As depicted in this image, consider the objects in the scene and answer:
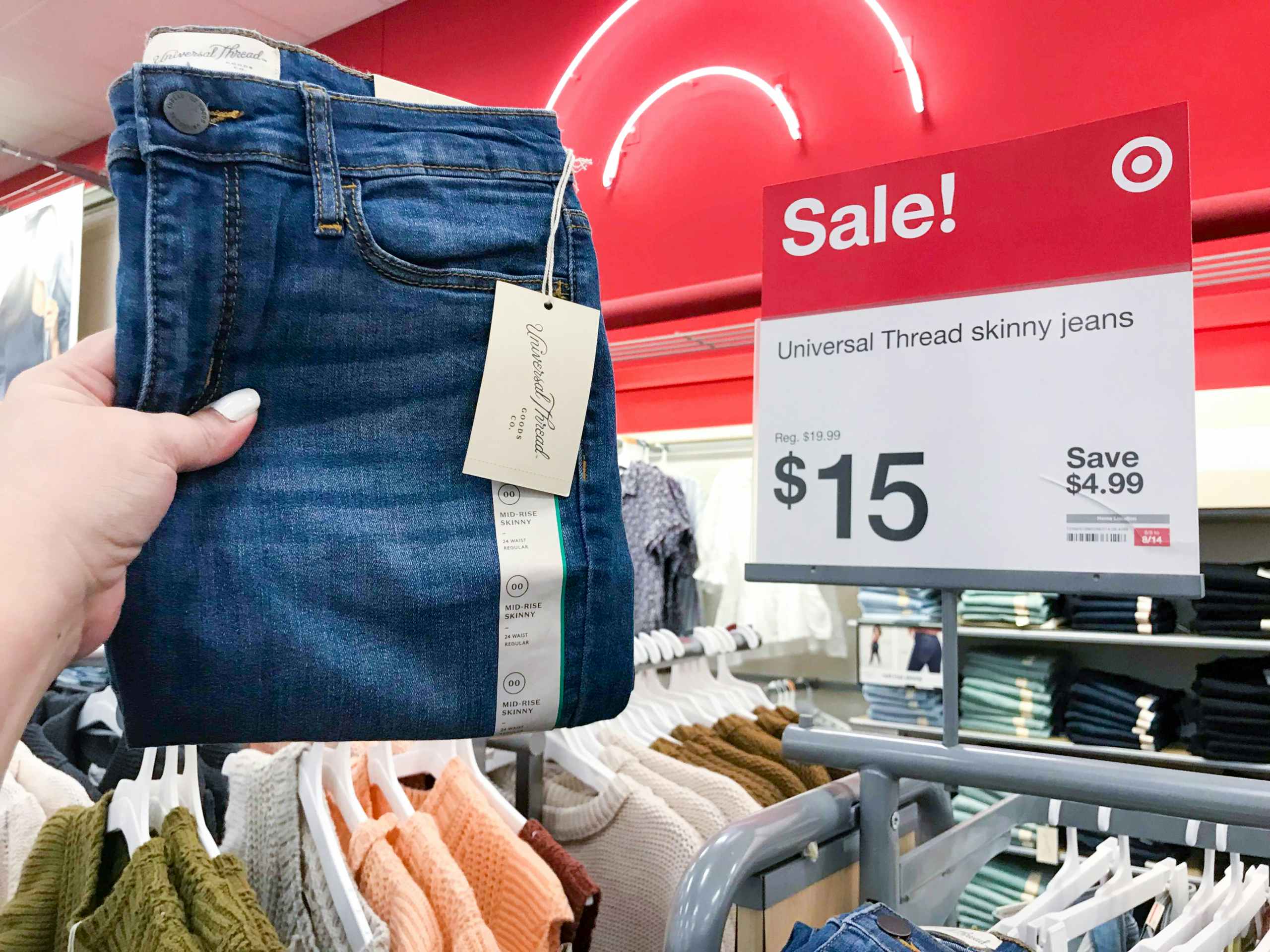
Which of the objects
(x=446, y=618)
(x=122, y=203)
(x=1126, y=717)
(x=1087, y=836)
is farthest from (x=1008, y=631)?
(x=122, y=203)

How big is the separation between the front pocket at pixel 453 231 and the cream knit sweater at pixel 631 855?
1009 millimetres

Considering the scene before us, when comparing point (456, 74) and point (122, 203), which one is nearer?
point (122, 203)

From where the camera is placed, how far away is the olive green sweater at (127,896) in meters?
0.90

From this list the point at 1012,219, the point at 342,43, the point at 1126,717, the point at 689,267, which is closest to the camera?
the point at 1012,219

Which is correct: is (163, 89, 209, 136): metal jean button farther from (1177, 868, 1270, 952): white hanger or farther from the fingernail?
(1177, 868, 1270, 952): white hanger

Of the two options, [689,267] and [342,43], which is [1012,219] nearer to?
[689,267]

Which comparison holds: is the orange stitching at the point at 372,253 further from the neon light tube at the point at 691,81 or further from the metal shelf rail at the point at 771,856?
the neon light tube at the point at 691,81

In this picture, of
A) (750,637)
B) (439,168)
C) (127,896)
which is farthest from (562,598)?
(750,637)

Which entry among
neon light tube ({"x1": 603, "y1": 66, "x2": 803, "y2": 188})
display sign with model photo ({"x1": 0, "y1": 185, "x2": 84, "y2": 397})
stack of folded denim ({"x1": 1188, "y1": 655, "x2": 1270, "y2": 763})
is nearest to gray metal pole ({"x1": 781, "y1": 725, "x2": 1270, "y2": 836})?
stack of folded denim ({"x1": 1188, "y1": 655, "x2": 1270, "y2": 763})

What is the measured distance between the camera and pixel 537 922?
112 cm

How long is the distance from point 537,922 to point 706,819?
41 centimetres

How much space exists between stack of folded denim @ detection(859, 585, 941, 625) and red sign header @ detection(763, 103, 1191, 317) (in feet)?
7.39

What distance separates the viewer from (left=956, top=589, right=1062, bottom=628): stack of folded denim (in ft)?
9.36

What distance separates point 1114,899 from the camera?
1.08m
